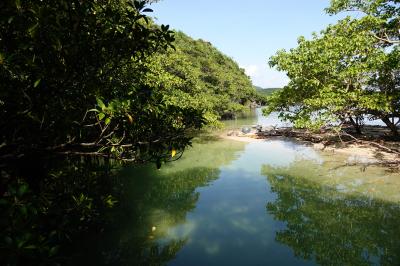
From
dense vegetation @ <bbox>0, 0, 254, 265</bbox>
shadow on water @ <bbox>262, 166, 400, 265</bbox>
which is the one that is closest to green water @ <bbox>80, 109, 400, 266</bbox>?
shadow on water @ <bbox>262, 166, 400, 265</bbox>

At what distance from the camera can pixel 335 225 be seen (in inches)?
403

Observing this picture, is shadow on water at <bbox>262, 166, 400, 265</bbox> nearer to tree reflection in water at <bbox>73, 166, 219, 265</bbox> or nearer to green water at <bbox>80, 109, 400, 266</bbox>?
green water at <bbox>80, 109, 400, 266</bbox>

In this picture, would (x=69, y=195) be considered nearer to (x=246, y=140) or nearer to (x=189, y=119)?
(x=189, y=119)

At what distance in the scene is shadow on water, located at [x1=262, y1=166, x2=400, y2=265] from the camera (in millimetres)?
8391

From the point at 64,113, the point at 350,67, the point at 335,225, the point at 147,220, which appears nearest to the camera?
the point at 64,113

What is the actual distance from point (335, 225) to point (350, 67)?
12.2 m

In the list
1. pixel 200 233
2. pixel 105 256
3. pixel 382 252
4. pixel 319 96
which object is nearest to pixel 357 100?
pixel 319 96

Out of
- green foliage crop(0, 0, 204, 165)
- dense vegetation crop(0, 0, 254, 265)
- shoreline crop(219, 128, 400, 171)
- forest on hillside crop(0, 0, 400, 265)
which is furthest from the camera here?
shoreline crop(219, 128, 400, 171)

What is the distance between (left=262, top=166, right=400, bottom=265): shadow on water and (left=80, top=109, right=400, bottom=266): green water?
3 cm

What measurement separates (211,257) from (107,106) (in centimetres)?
598

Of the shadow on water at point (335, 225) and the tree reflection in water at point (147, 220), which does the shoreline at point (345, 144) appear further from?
the tree reflection in water at point (147, 220)

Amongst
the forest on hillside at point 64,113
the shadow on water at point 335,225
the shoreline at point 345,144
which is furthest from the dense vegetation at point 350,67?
the forest on hillside at point 64,113

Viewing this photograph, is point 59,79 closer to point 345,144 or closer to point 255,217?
point 255,217

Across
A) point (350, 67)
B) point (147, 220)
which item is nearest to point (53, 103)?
point (147, 220)
